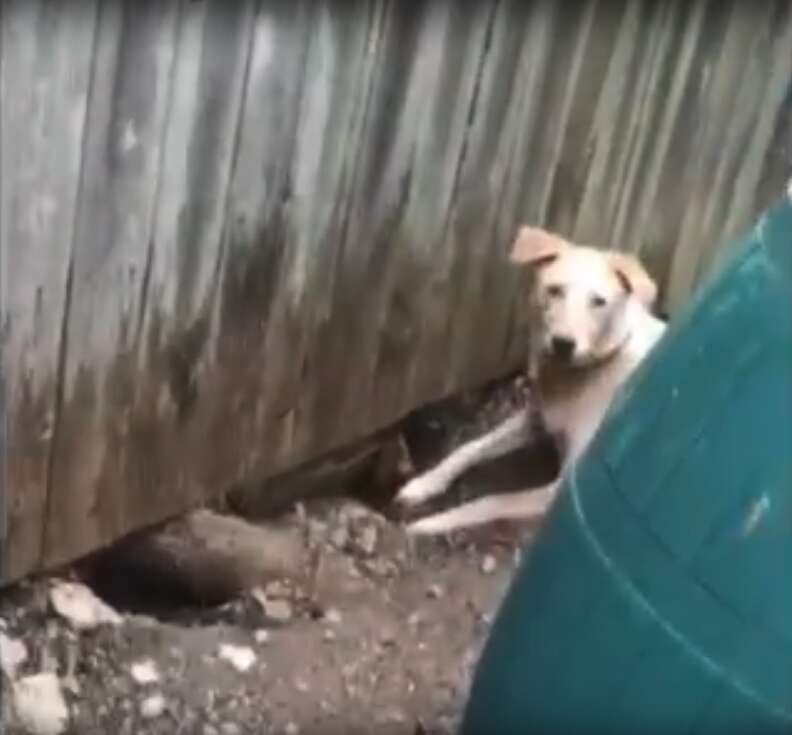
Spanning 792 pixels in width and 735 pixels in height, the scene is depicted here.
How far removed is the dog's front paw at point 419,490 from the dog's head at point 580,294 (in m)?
0.32

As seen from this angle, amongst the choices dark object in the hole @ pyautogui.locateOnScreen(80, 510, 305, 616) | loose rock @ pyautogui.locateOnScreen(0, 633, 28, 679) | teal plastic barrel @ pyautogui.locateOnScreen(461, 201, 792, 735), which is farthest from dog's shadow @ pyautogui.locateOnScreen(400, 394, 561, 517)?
teal plastic barrel @ pyautogui.locateOnScreen(461, 201, 792, 735)

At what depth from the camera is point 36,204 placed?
2.54 meters

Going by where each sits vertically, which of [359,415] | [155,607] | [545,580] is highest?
[545,580]

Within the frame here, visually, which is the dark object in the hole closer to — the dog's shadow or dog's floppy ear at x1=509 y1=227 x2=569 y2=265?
the dog's shadow

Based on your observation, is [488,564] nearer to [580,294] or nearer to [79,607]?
[580,294]

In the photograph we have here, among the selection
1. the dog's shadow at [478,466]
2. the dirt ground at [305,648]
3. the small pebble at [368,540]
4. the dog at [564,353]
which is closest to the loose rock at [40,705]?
the dirt ground at [305,648]

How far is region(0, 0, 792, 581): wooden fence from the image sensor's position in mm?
2582

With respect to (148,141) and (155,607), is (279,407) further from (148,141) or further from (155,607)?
(148,141)

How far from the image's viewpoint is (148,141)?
8.69 ft

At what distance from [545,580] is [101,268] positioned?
0.79 m

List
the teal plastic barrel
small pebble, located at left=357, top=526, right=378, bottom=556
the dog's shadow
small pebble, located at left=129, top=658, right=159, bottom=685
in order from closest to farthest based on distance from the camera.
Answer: the teal plastic barrel, small pebble, located at left=129, top=658, right=159, bottom=685, small pebble, located at left=357, top=526, right=378, bottom=556, the dog's shadow

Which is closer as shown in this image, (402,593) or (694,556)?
(694,556)

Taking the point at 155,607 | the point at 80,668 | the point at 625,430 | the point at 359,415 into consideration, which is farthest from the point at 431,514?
the point at 625,430

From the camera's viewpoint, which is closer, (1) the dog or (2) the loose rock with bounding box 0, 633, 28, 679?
(2) the loose rock with bounding box 0, 633, 28, 679
